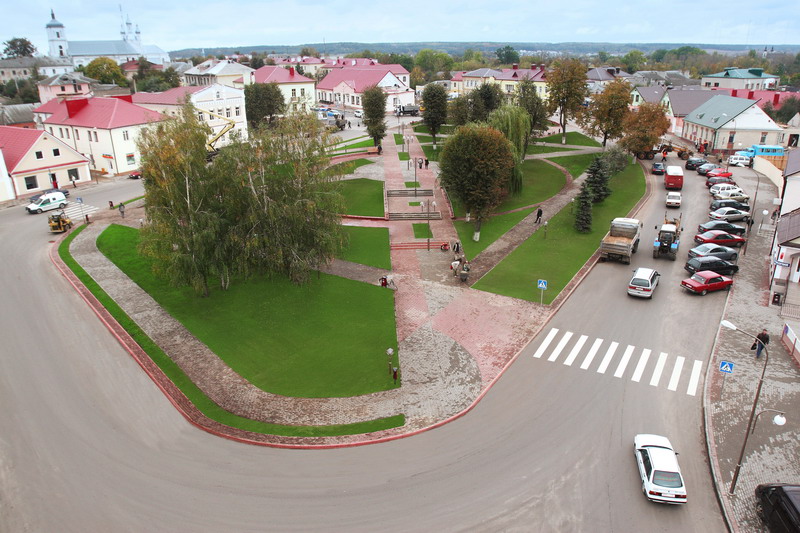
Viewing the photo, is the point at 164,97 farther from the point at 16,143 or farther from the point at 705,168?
the point at 705,168

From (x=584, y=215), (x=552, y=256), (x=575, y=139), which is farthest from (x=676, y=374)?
(x=575, y=139)

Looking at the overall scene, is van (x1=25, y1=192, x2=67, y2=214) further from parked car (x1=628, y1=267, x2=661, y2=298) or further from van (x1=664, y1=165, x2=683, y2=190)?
van (x1=664, y1=165, x2=683, y2=190)

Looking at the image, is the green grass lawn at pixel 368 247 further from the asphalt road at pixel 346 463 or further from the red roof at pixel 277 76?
the red roof at pixel 277 76

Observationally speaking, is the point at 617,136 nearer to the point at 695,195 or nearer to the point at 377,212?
the point at 695,195

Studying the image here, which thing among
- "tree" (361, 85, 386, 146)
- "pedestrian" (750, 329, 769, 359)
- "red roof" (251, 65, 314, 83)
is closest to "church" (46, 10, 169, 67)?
"red roof" (251, 65, 314, 83)

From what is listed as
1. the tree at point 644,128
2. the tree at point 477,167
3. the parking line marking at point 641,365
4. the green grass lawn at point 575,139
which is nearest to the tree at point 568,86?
the green grass lawn at point 575,139

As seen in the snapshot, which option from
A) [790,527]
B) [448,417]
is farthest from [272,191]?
[790,527]

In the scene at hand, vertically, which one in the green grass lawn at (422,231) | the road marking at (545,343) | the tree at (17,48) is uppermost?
the tree at (17,48)
